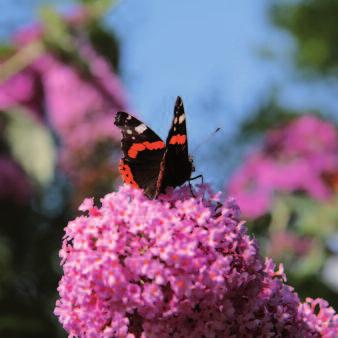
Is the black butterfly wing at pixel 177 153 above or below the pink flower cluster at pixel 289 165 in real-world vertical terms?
below

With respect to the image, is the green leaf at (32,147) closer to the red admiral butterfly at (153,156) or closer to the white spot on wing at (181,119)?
the red admiral butterfly at (153,156)

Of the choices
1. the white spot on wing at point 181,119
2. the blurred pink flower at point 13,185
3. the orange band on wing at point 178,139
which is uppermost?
the blurred pink flower at point 13,185

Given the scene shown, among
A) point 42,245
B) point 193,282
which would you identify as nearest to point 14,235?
point 42,245

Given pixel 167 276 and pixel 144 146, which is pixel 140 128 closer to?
pixel 144 146

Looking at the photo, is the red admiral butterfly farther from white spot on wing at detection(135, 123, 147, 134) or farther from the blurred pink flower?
the blurred pink flower

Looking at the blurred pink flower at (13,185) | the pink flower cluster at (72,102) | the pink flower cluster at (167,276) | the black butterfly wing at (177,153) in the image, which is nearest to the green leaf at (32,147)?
the blurred pink flower at (13,185)

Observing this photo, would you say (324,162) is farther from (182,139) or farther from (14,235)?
(182,139)

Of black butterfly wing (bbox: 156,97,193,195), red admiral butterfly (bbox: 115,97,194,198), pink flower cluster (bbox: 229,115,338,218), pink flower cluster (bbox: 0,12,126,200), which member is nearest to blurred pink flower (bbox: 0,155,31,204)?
pink flower cluster (bbox: 0,12,126,200)
